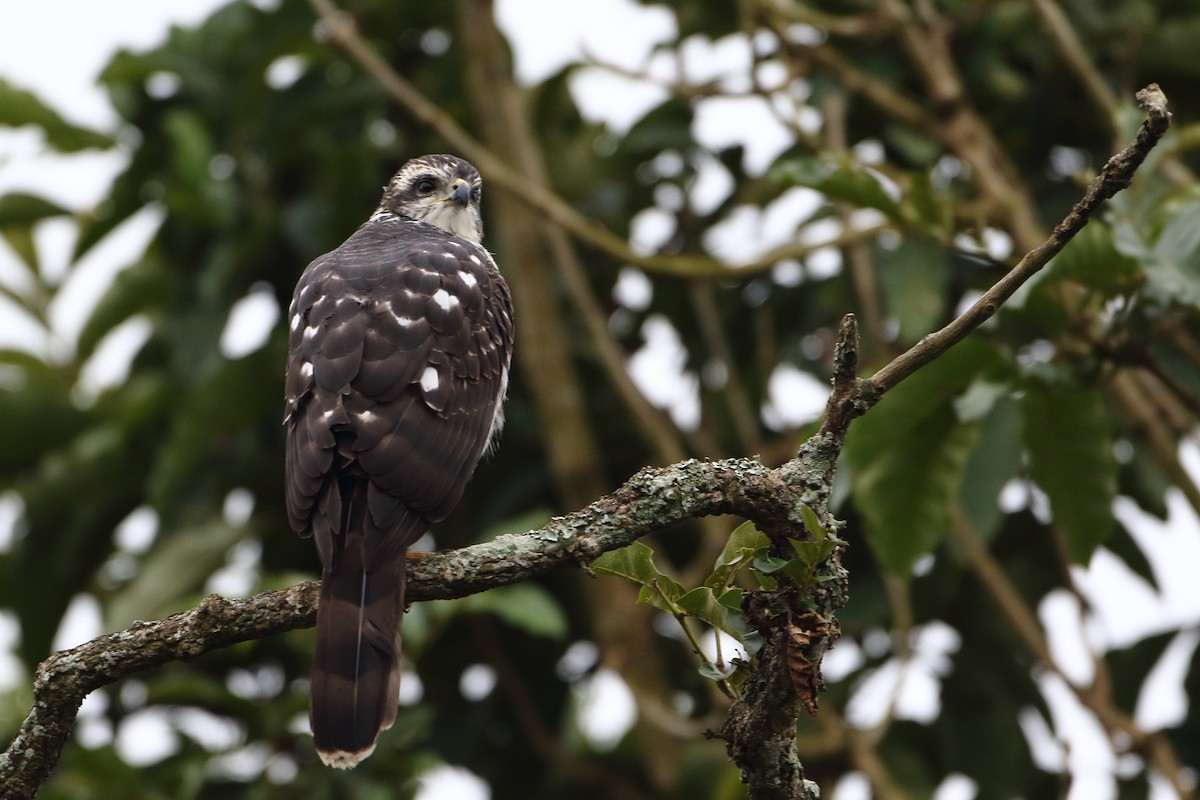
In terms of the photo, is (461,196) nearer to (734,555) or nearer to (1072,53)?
(1072,53)

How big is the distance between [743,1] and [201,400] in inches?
96.0

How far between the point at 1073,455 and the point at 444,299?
5.56 ft

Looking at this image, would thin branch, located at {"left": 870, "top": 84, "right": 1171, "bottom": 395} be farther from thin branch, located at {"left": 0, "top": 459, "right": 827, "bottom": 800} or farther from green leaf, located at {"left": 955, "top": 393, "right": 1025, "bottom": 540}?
green leaf, located at {"left": 955, "top": 393, "right": 1025, "bottom": 540}

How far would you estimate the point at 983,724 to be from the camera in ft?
17.2

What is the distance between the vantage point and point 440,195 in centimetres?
540

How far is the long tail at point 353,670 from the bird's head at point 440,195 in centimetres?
237

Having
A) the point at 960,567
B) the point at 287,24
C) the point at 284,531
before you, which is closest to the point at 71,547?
the point at 284,531

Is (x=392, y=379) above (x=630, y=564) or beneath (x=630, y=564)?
above

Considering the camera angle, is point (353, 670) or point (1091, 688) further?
point (1091, 688)

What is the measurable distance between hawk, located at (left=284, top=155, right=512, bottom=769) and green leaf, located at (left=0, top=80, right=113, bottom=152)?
243 cm

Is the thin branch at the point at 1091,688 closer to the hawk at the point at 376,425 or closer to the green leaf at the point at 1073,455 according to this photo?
the green leaf at the point at 1073,455

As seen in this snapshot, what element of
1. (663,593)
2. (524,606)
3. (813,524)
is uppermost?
(813,524)

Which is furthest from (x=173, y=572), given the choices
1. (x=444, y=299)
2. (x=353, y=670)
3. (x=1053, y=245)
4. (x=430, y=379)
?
(x=1053, y=245)

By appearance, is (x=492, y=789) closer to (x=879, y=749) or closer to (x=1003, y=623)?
(x=879, y=749)
